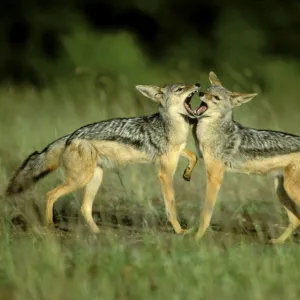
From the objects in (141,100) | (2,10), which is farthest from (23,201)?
(2,10)

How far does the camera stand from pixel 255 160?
767 centimetres

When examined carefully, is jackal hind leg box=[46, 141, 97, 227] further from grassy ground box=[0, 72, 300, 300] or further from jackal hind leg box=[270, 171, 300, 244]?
jackal hind leg box=[270, 171, 300, 244]

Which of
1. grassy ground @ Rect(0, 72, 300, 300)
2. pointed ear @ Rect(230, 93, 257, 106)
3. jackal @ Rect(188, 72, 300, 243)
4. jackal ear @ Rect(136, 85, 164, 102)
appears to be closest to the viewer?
grassy ground @ Rect(0, 72, 300, 300)

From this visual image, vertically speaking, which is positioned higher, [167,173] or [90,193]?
[167,173]

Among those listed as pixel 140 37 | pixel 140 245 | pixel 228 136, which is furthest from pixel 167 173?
pixel 140 37

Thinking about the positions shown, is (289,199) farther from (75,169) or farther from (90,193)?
(75,169)

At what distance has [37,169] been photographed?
7.94 m

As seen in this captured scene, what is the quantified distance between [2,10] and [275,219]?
15.9 metres

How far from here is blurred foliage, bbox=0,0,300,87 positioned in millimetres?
18906

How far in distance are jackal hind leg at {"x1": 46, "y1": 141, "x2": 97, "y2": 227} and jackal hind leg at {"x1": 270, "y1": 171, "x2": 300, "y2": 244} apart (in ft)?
5.05

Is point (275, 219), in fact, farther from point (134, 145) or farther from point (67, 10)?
point (67, 10)

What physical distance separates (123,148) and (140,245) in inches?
49.6

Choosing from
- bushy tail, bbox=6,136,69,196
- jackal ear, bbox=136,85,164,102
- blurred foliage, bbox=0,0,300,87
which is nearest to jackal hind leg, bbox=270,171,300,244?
jackal ear, bbox=136,85,164,102

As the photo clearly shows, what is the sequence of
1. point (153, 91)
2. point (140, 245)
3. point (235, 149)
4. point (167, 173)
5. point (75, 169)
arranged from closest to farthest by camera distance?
point (140, 245)
point (75, 169)
point (235, 149)
point (167, 173)
point (153, 91)
